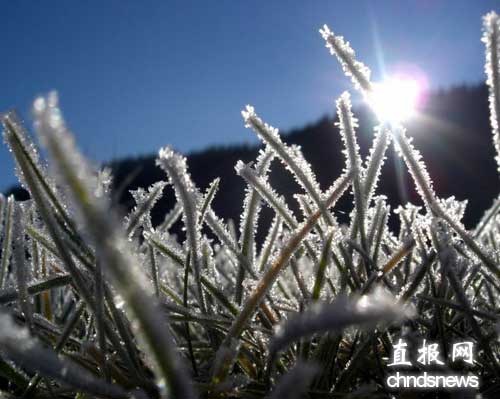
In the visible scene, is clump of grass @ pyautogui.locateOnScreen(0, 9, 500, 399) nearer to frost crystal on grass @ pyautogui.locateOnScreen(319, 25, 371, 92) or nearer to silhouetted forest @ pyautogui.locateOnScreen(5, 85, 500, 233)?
frost crystal on grass @ pyautogui.locateOnScreen(319, 25, 371, 92)

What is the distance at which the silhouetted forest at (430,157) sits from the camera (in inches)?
149

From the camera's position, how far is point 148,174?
5340mm

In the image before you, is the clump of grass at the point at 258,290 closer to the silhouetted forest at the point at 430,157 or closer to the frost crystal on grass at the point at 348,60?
the frost crystal on grass at the point at 348,60

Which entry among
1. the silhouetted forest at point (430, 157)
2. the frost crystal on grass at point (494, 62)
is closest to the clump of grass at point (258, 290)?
the frost crystal on grass at point (494, 62)

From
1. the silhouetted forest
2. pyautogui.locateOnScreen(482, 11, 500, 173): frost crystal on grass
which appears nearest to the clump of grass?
pyautogui.locateOnScreen(482, 11, 500, 173): frost crystal on grass

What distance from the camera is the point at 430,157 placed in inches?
157

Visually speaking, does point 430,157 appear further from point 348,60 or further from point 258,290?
point 258,290

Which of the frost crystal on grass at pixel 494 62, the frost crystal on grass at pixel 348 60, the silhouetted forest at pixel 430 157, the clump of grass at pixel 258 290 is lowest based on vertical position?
the clump of grass at pixel 258 290

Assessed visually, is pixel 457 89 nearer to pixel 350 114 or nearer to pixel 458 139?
pixel 458 139

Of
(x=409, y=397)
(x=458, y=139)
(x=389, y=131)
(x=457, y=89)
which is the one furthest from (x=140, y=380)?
(x=457, y=89)

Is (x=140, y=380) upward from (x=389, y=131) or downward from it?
downward

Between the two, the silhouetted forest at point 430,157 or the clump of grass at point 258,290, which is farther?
the silhouetted forest at point 430,157

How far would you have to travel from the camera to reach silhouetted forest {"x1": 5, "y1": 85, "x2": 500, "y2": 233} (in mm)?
3783

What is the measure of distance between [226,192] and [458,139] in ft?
6.08
